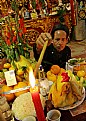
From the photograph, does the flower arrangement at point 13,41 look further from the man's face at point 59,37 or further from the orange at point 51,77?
the man's face at point 59,37

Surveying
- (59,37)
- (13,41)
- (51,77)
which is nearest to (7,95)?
(51,77)

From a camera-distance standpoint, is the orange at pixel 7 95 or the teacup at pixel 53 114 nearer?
the teacup at pixel 53 114

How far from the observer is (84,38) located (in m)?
5.02

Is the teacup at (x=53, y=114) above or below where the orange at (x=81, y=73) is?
below

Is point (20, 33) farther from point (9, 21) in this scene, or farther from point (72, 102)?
point (72, 102)

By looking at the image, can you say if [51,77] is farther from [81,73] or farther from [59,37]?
[59,37]

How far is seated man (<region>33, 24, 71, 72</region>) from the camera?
149 cm

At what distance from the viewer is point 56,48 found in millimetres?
1689

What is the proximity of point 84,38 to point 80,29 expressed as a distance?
308mm

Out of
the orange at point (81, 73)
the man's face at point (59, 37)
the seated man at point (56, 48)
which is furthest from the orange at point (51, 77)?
the man's face at point (59, 37)

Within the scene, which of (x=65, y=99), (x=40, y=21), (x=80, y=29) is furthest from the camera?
(x=80, y=29)

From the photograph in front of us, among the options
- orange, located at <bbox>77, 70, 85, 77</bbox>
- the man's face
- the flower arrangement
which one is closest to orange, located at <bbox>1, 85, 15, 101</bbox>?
the flower arrangement

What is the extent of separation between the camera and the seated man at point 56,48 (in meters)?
1.49

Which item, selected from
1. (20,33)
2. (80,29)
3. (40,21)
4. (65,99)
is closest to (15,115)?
(65,99)
